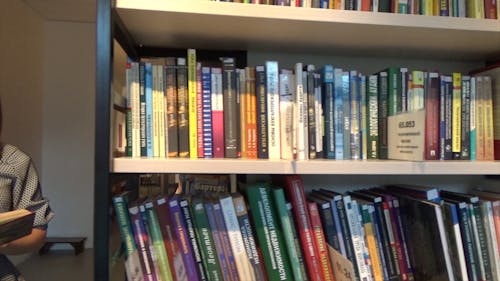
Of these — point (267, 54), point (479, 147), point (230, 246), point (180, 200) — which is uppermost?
→ point (267, 54)

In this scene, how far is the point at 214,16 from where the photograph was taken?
2.72 feet

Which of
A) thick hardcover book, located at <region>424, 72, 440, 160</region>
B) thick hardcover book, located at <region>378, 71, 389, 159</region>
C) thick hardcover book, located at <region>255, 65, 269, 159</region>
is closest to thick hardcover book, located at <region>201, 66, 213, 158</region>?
thick hardcover book, located at <region>255, 65, 269, 159</region>

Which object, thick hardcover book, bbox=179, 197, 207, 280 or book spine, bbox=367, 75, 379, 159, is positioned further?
book spine, bbox=367, 75, 379, 159

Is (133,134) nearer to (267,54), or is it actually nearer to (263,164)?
(263,164)

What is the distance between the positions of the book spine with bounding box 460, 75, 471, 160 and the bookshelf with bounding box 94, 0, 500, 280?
2.4 inches

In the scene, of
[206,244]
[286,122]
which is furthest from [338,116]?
[206,244]

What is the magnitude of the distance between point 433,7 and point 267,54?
1.60 feet

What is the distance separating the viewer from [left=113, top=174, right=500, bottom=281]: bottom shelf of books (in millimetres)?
862

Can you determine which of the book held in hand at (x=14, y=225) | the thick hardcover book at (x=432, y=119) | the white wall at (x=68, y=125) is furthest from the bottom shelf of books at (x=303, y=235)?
the white wall at (x=68, y=125)

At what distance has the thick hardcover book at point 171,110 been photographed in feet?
2.89

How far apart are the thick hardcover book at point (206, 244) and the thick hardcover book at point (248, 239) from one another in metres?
0.08

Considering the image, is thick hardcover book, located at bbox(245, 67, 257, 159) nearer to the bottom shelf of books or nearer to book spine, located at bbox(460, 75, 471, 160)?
the bottom shelf of books

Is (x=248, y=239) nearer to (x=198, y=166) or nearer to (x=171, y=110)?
(x=198, y=166)

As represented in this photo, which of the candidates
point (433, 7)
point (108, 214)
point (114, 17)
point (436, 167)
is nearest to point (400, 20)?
point (433, 7)
